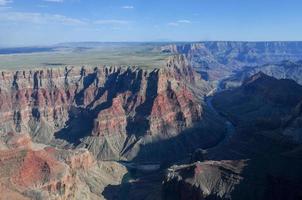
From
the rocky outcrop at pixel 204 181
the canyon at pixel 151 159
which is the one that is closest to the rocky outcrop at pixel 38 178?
the canyon at pixel 151 159

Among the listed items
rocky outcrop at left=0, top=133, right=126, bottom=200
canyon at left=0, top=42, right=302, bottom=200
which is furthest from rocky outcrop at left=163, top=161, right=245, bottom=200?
rocky outcrop at left=0, top=133, right=126, bottom=200

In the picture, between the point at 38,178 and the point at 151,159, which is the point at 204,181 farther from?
the point at 151,159

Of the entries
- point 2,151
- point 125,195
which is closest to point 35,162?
point 2,151

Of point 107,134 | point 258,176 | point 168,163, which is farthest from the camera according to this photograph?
point 107,134

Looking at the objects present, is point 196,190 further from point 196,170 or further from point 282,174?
point 282,174

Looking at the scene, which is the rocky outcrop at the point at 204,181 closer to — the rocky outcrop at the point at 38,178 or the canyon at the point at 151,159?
the canyon at the point at 151,159

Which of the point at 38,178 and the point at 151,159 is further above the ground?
the point at 38,178

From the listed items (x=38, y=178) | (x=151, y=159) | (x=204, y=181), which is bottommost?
(x=151, y=159)

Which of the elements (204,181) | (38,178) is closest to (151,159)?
(204,181)

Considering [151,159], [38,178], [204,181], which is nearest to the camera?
[38,178]

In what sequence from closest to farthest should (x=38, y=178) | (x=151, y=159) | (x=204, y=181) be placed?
1. (x=38, y=178)
2. (x=204, y=181)
3. (x=151, y=159)

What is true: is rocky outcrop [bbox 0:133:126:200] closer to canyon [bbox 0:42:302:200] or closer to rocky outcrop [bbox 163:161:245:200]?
canyon [bbox 0:42:302:200]
